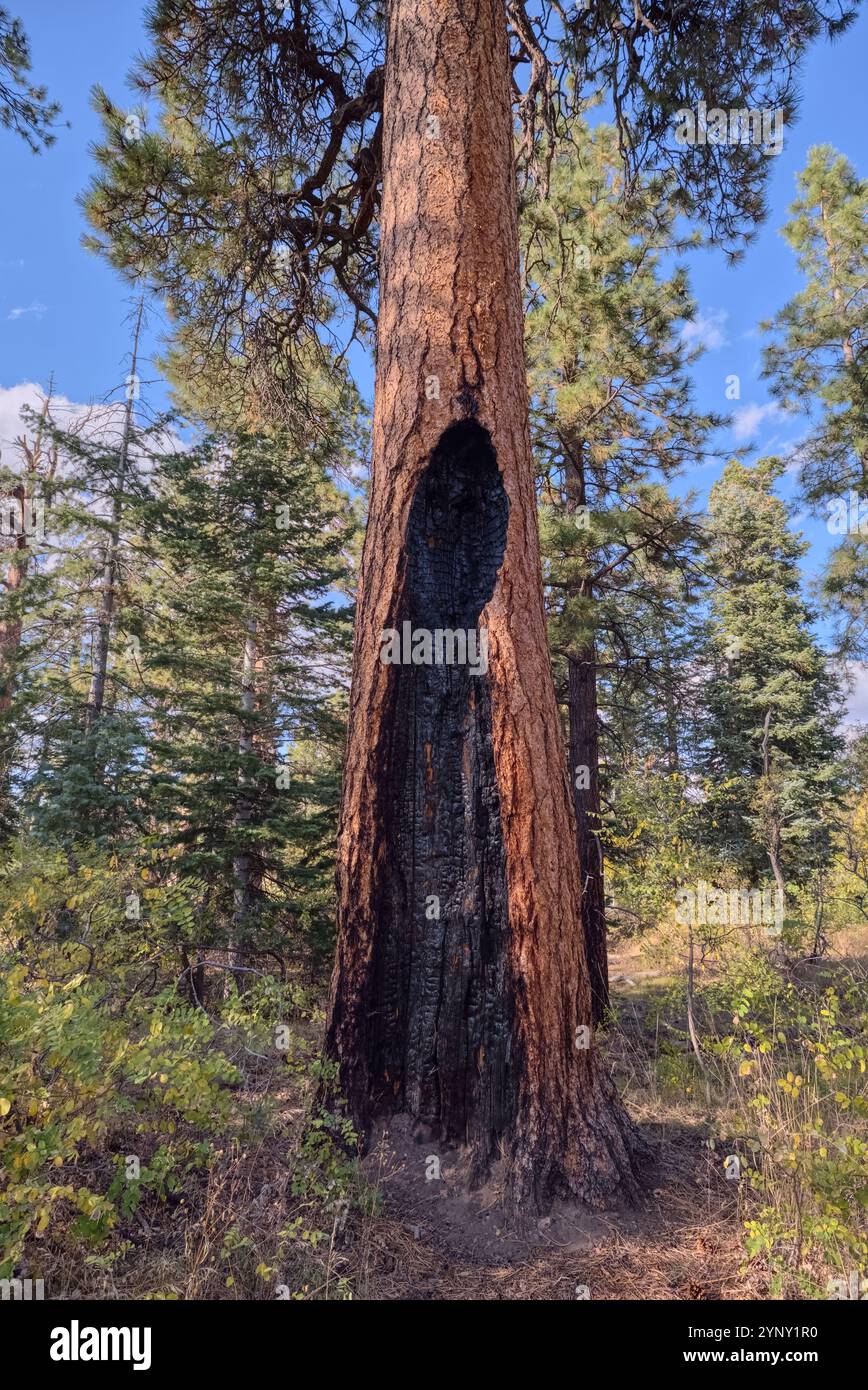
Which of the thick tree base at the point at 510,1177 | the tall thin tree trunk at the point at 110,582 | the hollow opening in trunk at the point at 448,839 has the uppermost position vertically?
the tall thin tree trunk at the point at 110,582

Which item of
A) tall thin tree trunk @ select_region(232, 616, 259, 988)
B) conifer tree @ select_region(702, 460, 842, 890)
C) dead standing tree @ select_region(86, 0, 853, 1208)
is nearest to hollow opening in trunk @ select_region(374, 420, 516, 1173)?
dead standing tree @ select_region(86, 0, 853, 1208)

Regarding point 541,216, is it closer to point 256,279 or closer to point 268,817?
point 256,279

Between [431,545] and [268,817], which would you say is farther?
[268,817]

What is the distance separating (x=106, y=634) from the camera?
8.62 metres

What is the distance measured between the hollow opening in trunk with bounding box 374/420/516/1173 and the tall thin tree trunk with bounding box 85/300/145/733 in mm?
6322

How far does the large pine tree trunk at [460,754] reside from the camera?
2.85 metres

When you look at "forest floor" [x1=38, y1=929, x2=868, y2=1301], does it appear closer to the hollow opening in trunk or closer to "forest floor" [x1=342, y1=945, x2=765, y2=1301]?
"forest floor" [x1=342, y1=945, x2=765, y2=1301]

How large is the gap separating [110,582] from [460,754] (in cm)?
736

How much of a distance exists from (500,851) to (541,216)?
646 cm

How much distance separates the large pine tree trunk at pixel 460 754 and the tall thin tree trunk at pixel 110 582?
6217 mm

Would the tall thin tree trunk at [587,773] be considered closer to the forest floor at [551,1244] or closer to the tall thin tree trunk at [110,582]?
the forest floor at [551,1244]

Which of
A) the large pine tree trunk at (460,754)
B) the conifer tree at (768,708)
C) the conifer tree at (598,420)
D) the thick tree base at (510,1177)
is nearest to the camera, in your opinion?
the thick tree base at (510,1177)

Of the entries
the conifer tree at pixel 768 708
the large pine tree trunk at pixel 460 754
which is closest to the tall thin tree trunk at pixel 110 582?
the large pine tree trunk at pixel 460 754
